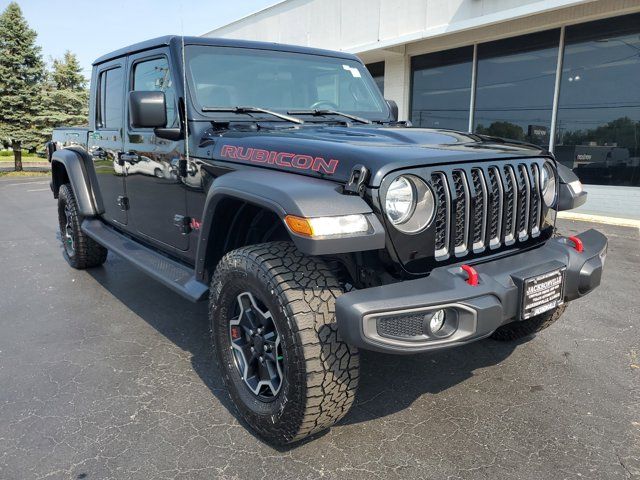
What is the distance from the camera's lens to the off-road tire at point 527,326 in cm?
298

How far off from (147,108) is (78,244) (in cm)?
275

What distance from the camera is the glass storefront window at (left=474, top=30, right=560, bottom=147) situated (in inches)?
368

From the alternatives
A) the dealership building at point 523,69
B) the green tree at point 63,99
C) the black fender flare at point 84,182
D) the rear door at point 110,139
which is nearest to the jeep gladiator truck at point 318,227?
the rear door at point 110,139

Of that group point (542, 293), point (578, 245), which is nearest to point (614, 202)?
point (578, 245)

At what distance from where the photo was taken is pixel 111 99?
166 inches

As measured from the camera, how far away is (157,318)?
3.88 meters

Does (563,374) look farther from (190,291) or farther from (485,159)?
(190,291)

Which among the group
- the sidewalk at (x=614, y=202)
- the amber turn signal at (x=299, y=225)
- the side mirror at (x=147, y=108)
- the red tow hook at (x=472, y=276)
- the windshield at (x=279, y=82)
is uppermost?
the windshield at (x=279, y=82)

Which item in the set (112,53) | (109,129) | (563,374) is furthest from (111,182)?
(563,374)

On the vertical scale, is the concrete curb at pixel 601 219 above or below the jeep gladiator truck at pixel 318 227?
below

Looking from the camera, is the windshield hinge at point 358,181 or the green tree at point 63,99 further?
the green tree at point 63,99

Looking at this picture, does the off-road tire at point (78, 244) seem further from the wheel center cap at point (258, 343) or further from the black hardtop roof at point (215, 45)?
the wheel center cap at point (258, 343)

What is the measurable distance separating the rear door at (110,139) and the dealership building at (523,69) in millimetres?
5987

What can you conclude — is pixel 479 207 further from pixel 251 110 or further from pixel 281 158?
pixel 251 110
